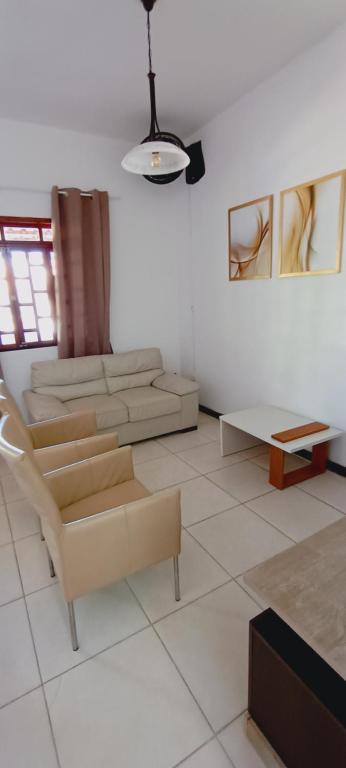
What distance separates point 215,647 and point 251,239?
2.98 m

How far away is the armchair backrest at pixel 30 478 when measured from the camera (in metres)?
1.16

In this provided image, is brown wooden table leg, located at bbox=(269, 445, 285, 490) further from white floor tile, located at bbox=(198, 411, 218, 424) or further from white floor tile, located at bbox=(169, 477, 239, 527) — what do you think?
white floor tile, located at bbox=(198, 411, 218, 424)

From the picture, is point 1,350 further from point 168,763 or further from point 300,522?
point 168,763

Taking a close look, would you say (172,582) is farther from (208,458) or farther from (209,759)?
(208,458)

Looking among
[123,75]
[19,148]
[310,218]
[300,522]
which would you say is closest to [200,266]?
[310,218]

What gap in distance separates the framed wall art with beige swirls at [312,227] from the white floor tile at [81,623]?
2.46 meters

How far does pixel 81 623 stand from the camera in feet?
5.26

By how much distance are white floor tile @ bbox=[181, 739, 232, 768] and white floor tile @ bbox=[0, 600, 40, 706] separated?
63cm

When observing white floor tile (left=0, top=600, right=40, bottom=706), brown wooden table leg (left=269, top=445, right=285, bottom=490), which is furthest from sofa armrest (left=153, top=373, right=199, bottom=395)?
white floor tile (left=0, top=600, right=40, bottom=706)

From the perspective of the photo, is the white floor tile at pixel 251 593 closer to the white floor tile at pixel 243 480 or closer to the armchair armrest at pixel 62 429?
the white floor tile at pixel 243 480

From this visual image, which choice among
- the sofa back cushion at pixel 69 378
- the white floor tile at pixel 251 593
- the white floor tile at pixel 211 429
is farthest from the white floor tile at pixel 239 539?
the sofa back cushion at pixel 69 378

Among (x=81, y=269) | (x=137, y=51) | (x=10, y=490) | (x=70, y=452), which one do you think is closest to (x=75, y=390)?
(x=10, y=490)

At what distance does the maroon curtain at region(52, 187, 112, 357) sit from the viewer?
3.48 meters

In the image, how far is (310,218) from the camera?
259cm
